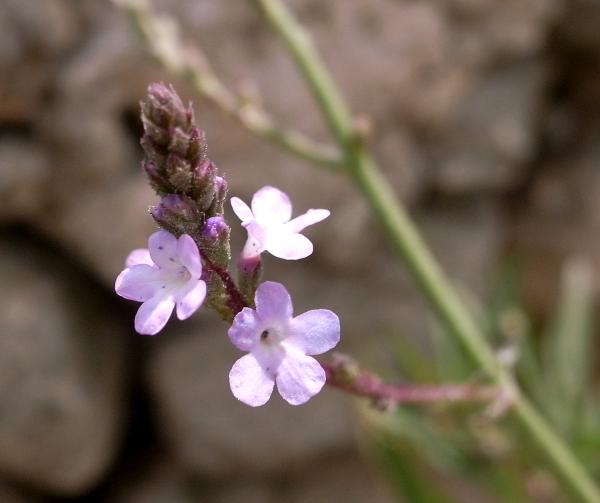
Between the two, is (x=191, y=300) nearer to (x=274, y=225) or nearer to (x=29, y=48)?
(x=274, y=225)

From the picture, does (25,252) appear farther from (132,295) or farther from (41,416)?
(132,295)

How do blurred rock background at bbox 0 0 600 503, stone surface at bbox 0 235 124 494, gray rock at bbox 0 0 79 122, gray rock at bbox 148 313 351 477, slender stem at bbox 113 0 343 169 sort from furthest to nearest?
gray rock at bbox 148 313 351 477 → stone surface at bbox 0 235 124 494 → blurred rock background at bbox 0 0 600 503 → gray rock at bbox 0 0 79 122 → slender stem at bbox 113 0 343 169

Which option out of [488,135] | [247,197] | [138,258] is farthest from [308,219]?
[488,135]

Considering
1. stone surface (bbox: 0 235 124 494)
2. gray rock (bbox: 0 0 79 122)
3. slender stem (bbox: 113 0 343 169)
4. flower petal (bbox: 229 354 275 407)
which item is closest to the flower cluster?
flower petal (bbox: 229 354 275 407)

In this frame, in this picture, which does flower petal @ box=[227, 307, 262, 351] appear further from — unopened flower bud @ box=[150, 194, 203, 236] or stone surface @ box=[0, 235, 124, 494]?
stone surface @ box=[0, 235, 124, 494]

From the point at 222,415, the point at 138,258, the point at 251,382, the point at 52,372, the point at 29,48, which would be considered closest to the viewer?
the point at 251,382

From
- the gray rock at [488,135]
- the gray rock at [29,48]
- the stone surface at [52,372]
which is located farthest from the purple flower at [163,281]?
the gray rock at [488,135]

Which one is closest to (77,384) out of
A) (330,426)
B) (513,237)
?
(330,426)
